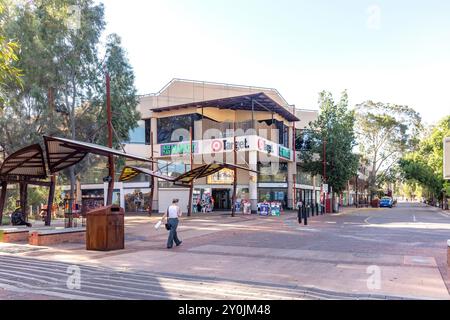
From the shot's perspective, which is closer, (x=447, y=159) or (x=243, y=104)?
(x=447, y=159)

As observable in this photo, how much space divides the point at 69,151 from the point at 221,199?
92.5 ft

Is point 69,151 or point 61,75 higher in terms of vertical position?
point 61,75

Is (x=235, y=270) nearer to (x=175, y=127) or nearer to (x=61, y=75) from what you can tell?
(x=61, y=75)

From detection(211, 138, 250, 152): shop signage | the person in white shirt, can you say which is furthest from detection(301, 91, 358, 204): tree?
the person in white shirt

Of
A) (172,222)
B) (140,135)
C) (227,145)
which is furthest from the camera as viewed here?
(140,135)

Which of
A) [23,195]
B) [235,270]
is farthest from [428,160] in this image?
[235,270]

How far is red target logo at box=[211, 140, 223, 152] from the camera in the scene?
39062mm

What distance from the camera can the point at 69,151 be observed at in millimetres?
18156

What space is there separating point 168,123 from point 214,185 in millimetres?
7590

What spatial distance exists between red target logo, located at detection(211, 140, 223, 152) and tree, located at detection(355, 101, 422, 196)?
3222cm

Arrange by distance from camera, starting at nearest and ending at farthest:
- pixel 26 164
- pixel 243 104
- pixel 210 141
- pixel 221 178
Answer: pixel 26 164
pixel 210 141
pixel 243 104
pixel 221 178

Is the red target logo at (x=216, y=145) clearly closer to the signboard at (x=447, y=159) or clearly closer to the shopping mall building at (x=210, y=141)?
the shopping mall building at (x=210, y=141)

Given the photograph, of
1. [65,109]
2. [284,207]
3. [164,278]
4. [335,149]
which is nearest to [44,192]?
[65,109]

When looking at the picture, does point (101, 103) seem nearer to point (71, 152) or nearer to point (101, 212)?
point (71, 152)
